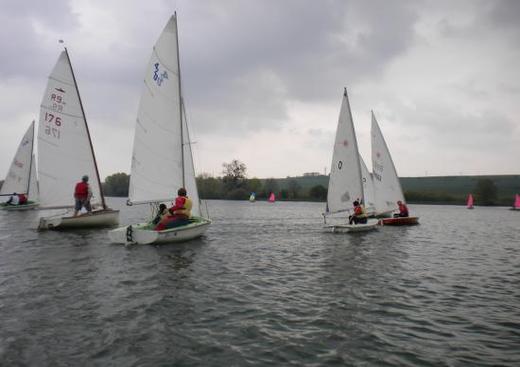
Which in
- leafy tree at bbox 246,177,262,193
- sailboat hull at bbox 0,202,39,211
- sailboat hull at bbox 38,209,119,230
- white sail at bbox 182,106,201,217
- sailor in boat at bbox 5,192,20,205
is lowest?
sailboat hull at bbox 38,209,119,230

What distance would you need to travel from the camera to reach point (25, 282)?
987 cm

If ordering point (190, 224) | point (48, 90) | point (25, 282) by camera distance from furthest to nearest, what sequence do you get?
point (48, 90), point (190, 224), point (25, 282)

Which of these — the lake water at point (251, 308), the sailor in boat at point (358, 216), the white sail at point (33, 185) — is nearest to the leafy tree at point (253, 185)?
the white sail at point (33, 185)

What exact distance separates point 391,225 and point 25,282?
2541 cm

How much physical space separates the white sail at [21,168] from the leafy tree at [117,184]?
98505 millimetres

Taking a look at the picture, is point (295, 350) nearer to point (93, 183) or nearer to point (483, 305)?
point (483, 305)

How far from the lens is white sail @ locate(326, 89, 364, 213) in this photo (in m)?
25.5

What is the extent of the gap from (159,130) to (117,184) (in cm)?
13632

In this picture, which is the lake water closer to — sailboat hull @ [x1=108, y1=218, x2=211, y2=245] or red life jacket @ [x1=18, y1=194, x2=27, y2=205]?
sailboat hull @ [x1=108, y1=218, x2=211, y2=245]

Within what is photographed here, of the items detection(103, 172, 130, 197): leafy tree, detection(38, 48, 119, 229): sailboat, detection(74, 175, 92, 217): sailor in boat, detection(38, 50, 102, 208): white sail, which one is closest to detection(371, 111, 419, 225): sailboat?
detection(38, 48, 119, 229): sailboat

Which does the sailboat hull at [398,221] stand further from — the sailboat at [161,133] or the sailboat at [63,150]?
the sailboat at [63,150]

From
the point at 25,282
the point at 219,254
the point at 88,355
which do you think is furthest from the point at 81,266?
the point at 88,355

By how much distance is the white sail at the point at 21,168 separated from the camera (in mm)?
41531

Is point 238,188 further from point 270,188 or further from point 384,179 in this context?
point 384,179
